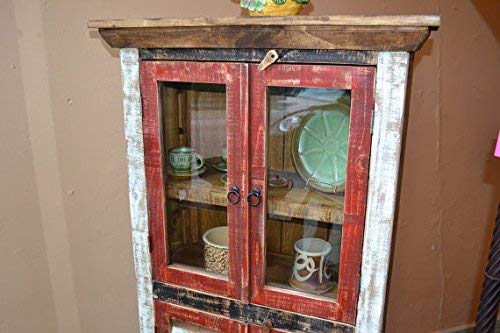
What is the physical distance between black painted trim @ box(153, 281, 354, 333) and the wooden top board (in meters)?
0.58

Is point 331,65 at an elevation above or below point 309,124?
above

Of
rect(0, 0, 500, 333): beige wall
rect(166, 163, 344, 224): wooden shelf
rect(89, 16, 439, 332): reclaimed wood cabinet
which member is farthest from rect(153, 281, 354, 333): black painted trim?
rect(0, 0, 500, 333): beige wall

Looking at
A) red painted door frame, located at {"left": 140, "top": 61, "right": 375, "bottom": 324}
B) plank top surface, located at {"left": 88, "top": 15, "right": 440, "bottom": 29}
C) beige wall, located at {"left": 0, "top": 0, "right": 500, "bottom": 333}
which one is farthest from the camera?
beige wall, located at {"left": 0, "top": 0, "right": 500, "bottom": 333}

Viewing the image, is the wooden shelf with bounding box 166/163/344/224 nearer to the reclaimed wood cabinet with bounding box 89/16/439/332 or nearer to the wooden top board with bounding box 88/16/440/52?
the reclaimed wood cabinet with bounding box 89/16/439/332

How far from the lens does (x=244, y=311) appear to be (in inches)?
38.0

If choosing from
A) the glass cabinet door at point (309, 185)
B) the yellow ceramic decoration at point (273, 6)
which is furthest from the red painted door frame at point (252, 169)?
the yellow ceramic decoration at point (273, 6)

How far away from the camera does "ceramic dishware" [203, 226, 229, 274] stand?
0.98m

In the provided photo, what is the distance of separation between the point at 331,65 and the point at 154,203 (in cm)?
52

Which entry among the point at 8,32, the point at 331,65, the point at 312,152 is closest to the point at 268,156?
the point at 312,152

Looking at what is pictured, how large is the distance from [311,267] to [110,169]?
81 cm

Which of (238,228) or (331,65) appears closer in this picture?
(331,65)

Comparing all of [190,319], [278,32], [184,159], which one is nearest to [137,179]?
[184,159]

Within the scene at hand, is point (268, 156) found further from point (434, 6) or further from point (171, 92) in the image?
point (434, 6)

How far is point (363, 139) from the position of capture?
2.60ft
